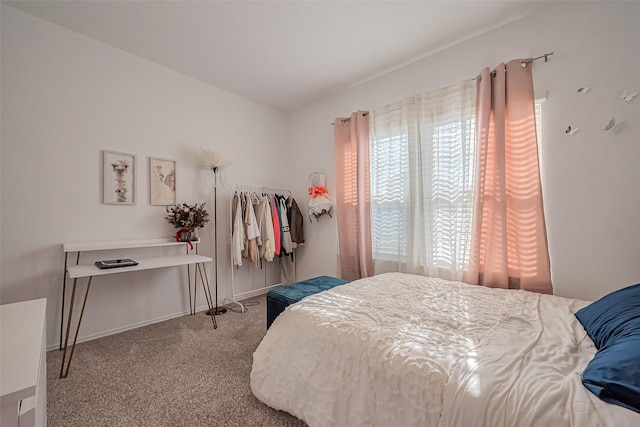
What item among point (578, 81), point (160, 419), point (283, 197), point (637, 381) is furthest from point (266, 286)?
point (578, 81)

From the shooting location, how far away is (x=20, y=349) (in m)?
0.74

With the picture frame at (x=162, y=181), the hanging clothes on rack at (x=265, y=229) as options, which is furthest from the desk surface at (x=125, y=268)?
the hanging clothes on rack at (x=265, y=229)

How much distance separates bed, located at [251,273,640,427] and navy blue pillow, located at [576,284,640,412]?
0.10 feet

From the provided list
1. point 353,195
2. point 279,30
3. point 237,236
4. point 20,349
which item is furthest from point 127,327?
point 279,30

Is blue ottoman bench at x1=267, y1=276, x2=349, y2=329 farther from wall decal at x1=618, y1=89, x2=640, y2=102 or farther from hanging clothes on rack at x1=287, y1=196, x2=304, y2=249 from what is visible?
wall decal at x1=618, y1=89, x2=640, y2=102

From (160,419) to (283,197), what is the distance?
8.52 ft

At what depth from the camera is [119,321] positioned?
240 centimetres

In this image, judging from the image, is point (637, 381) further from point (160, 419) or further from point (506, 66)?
point (506, 66)

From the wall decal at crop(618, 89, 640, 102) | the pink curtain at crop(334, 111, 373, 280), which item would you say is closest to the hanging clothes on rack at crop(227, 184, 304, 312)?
the pink curtain at crop(334, 111, 373, 280)

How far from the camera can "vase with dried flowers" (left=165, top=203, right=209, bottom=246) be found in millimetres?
2611

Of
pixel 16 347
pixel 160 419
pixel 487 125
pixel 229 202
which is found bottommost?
pixel 160 419

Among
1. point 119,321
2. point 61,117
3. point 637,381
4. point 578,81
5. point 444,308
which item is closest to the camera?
point 637,381

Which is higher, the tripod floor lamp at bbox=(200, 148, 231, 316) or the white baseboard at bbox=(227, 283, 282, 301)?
the tripod floor lamp at bbox=(200, 148, 231, 316)

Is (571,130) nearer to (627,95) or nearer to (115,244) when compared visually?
(627,95)
